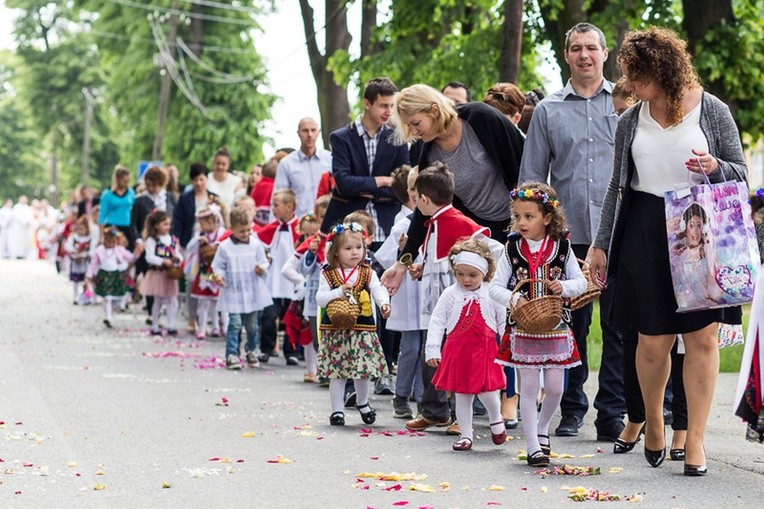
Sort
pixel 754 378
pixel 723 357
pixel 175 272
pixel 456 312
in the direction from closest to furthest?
pixel 754 378 → pixel 456 312 → pixel 723 357 → pixel 175 272

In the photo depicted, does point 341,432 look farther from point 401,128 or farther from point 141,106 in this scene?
point 141,106

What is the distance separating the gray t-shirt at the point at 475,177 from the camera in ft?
31.8

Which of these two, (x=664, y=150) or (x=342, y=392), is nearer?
(x=664, y=150)

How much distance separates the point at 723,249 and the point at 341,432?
303 centimetres

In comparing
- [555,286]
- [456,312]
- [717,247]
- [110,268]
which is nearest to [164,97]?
[110,268]

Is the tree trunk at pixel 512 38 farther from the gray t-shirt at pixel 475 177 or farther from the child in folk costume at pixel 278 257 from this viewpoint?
the gray t-shirt at pixel 475 177

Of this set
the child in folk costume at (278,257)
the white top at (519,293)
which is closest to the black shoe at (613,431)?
the white top at (519,293)

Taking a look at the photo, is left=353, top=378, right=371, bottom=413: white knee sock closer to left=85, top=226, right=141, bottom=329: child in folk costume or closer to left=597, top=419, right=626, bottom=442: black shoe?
left=597, top=419, right=626, bottom=442: black shoe

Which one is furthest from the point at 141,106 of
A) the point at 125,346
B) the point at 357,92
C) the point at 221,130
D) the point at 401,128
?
the point at 401,128

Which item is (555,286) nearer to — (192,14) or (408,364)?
(408,364)

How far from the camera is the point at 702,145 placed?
746cm

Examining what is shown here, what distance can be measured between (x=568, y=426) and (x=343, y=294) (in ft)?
5.51

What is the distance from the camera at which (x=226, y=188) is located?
19.6 m

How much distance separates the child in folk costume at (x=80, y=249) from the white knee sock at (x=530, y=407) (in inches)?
694
